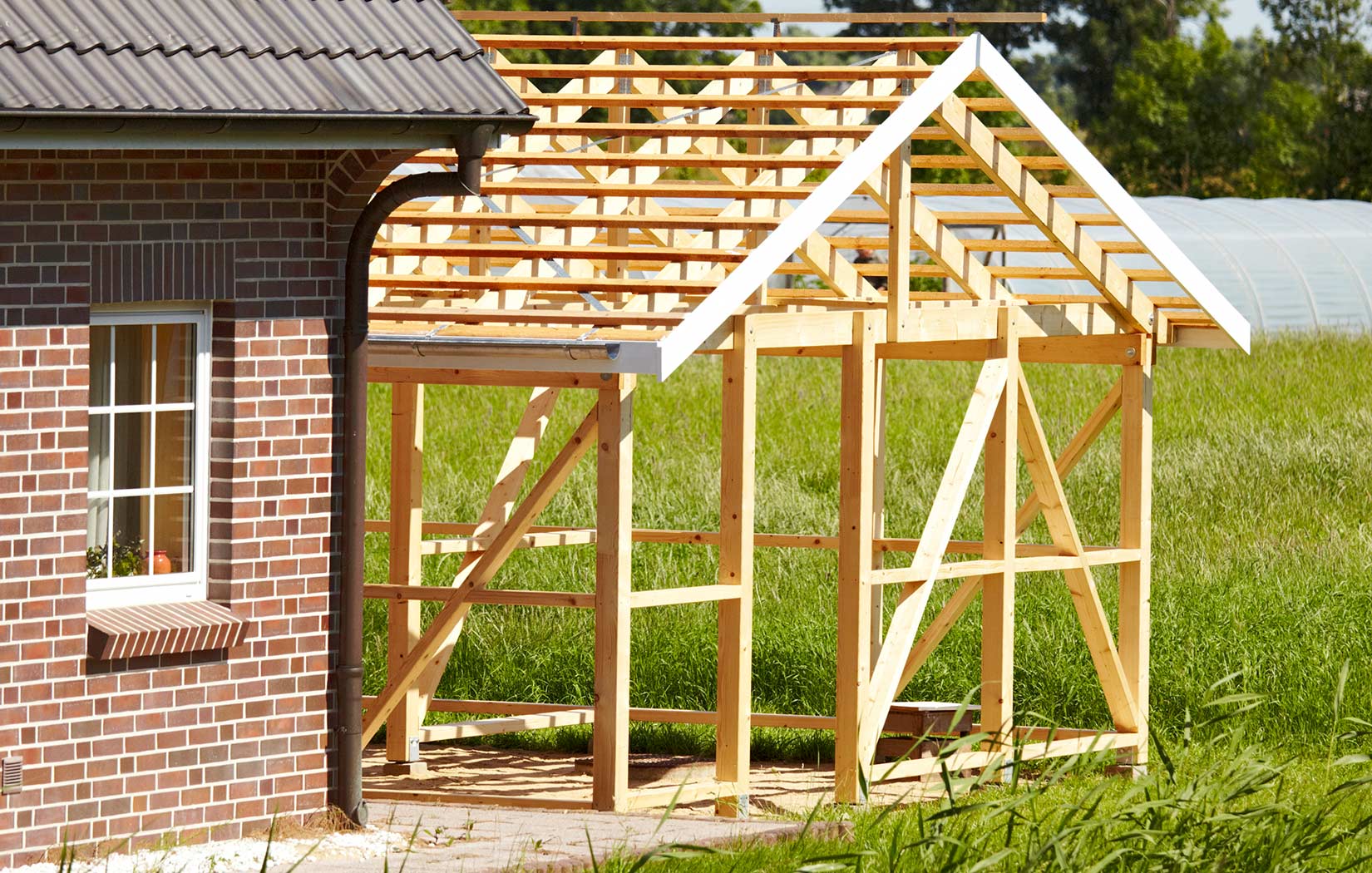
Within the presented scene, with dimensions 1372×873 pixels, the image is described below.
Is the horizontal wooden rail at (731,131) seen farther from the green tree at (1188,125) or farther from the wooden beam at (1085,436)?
the green tree at (1188,125)

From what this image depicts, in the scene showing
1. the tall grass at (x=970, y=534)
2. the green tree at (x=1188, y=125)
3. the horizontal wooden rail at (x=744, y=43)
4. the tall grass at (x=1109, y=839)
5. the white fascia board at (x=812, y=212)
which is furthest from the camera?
the green tree at (x=1188, y=125)

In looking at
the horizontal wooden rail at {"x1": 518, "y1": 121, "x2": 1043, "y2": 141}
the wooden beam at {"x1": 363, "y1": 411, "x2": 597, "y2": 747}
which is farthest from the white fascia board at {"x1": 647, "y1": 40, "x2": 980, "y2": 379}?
the wooden beam at {"x1": 363, "y1": 411, "x2": 597, "y2": 747}

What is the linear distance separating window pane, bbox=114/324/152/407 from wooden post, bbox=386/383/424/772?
3.69 metres

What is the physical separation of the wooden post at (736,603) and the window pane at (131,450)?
276 cm

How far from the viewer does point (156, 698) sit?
863cm

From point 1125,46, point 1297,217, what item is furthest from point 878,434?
point 1125,46

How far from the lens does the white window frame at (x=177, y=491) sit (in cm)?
867

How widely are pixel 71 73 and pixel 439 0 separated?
197 centimetres

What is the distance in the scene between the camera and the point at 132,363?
877cm

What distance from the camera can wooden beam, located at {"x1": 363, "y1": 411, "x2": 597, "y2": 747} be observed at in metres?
10.6

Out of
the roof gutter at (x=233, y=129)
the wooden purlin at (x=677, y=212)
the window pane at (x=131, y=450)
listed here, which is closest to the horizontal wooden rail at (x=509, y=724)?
the wooden purlin at (x=677, y=212)

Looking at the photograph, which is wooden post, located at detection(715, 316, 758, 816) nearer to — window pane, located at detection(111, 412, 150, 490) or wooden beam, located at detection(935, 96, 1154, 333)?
wooden beam, located at detection(935, 96, 1154, 333)

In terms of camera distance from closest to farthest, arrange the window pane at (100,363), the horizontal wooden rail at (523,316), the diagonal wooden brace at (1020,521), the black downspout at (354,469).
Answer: the window pane at (100,363)
the black downspout at (354,469)
the horizontal wooden rail at (523,316)
the diagonal wooden brace at (1020,521)

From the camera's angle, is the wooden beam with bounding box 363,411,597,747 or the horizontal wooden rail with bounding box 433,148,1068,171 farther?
the horizontal wooden rail with bounding box 433,148,1068,171
